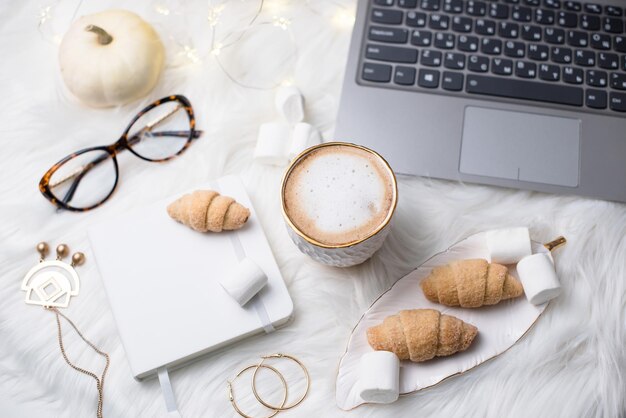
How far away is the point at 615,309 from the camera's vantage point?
621mm

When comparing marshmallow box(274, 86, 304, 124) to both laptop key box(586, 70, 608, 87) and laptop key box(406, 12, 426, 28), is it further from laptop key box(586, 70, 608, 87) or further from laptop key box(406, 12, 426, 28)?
laptop key box(586, 70, 608, 87)

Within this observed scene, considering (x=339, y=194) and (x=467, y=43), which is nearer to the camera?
(x=339, y=194)

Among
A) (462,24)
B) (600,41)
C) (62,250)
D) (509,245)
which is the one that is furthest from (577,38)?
(62,250)

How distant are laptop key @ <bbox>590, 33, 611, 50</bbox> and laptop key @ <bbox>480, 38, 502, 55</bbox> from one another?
0.33ft

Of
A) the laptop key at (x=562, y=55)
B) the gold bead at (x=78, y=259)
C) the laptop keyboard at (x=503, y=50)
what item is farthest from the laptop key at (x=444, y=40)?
the gold bead at (x=78, y=259)

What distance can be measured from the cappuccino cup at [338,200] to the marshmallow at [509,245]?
0.13 meters

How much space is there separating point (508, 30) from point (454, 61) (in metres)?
0.07

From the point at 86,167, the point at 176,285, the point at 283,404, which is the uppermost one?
the point at 86,167

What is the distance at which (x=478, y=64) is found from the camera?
2.16 ft

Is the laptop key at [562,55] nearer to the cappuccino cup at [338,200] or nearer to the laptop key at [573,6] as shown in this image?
the laptop key at [573,6]

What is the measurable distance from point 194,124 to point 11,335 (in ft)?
0.98

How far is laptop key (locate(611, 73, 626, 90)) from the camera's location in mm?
646

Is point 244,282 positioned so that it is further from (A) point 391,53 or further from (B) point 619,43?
(B) point 619,43

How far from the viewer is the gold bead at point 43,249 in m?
0.65
